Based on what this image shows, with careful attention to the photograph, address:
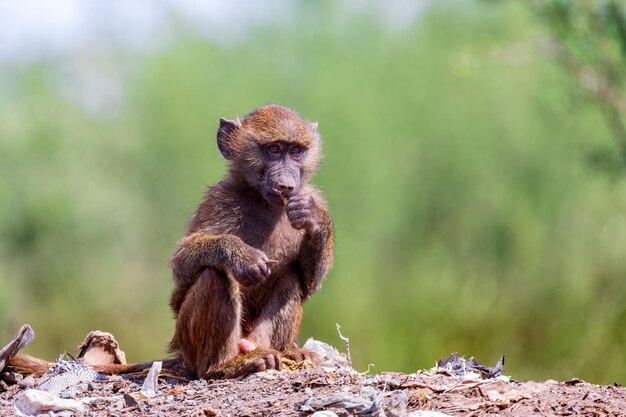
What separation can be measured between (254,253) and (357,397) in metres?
1.88

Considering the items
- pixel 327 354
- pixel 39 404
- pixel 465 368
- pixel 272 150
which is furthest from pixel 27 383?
pixel 465 368

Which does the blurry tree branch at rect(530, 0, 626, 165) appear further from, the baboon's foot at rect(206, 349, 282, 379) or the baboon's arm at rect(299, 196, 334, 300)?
the baboon's foot at rect(206, 349, 282, 379)

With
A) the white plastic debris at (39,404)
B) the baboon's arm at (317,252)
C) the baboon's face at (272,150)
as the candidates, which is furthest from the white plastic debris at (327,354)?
the white plastic debris at (39,404)

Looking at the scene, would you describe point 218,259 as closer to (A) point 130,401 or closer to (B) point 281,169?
(B) point 281,169

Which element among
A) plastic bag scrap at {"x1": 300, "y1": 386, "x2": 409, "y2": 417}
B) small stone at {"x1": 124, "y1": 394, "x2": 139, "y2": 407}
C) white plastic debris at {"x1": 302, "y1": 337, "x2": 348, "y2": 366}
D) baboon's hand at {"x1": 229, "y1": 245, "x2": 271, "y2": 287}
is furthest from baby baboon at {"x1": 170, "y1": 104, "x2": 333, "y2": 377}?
plastic bag scrap at {"x1": 300, "y1": 386, "x2": 409, "y2": 417}

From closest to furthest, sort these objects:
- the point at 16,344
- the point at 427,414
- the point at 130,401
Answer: the point at 427,414, the point at 130,401, the point at 16,344

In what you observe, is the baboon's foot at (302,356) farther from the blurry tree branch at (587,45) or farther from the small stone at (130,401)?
the blurry tree branch at (587,45)

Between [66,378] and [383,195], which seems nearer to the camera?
[66,378]

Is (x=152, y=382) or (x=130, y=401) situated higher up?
(x=152, y=382)

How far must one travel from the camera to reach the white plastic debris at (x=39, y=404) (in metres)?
7.18

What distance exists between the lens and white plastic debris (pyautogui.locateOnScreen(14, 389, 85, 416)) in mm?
7180

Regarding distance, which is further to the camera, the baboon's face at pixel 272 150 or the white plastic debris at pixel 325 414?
the baboon's face at pixel 272 150

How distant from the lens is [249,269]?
8062mm

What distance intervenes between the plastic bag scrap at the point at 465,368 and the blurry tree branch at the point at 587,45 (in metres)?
7.44
